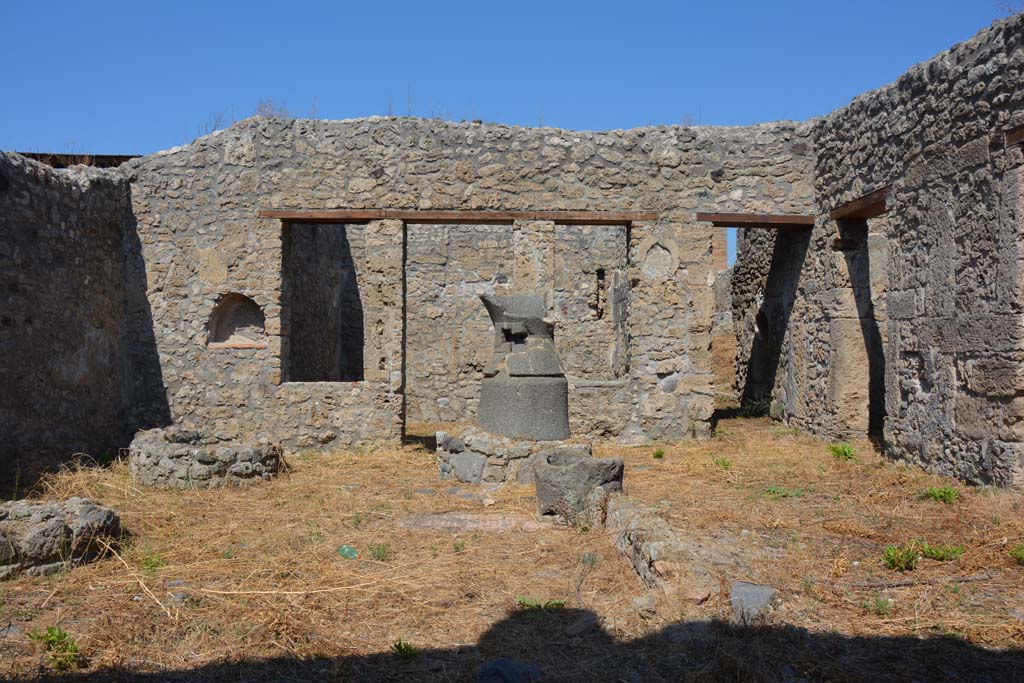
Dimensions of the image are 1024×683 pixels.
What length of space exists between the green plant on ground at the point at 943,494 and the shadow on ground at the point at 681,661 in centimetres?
282

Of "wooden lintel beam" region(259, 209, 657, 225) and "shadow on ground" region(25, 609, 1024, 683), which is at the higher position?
"wooden lintel beam" region(259, 209, 657, 225)

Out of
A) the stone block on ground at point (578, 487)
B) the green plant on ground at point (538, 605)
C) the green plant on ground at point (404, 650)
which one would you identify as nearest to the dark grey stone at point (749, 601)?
the green plant on ground at point (538, 605)

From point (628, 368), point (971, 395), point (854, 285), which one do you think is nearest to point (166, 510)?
point (628, 368)

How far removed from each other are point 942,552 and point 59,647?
4.57 metres

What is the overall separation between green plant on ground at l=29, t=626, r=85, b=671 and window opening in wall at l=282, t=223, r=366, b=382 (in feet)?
23.7

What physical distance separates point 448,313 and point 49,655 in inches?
390

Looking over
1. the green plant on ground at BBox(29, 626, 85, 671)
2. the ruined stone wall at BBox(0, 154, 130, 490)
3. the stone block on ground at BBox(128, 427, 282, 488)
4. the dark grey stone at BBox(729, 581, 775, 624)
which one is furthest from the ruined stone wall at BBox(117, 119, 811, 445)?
the green plant on ground at BBox(29, 626, 85, 671)

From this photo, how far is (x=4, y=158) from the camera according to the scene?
24.1 feet

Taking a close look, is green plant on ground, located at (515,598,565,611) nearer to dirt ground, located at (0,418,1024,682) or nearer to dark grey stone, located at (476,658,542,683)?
dirt ground, located at (0,418,1024,682)

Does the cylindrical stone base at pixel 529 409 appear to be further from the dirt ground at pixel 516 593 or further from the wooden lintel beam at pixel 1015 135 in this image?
the wooden lintel beam at pixel 1015 135

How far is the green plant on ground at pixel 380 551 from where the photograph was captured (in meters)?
5.11

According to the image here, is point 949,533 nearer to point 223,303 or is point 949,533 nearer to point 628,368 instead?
point 628,368

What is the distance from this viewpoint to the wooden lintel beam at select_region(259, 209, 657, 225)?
946cm

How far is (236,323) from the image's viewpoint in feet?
31.9
